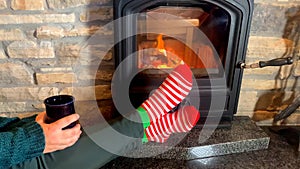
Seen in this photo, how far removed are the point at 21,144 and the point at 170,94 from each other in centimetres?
58

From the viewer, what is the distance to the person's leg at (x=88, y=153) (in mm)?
916

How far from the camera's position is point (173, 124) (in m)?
1.17

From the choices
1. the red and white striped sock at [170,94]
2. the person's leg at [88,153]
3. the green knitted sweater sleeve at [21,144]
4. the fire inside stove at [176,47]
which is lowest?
the person's leg at [88,153]

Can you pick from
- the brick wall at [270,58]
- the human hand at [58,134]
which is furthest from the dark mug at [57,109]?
the brick wall at [270,58]

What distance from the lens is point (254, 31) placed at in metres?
1.23

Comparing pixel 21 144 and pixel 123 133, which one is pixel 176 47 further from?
pixel 21 144

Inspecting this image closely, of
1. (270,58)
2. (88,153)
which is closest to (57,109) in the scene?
(88,153)

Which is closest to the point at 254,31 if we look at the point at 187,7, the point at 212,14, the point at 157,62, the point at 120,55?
the point at 212,14

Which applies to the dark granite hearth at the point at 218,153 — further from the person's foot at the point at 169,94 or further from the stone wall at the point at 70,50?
the stone wall at the point at 70,50

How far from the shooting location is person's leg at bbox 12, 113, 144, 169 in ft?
3.00

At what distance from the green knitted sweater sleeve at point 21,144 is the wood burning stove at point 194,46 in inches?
16.9

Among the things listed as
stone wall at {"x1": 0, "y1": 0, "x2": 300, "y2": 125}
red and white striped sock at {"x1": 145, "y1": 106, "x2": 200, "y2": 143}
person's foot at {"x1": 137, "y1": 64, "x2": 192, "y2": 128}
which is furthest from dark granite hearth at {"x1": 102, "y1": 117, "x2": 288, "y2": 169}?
stone wall at {"x1": 0, "y1": 0, "x2": 300, "y2": 125}

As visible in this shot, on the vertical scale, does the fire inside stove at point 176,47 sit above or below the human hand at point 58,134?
above

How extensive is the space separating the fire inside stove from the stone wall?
155mm
